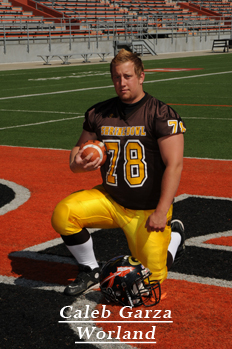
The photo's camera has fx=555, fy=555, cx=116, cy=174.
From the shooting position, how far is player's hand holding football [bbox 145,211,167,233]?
147 inches

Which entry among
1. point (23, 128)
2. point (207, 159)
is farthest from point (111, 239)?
point (23, 128)

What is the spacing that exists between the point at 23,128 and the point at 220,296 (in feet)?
27.5

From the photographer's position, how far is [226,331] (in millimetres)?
3332

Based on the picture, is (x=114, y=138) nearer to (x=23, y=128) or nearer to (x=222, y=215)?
(x=222, y=215)

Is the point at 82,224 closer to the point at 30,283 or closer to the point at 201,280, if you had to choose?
the point at 30,283

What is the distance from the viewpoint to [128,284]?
12.0 feet

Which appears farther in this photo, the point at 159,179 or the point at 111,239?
the point at 111,239

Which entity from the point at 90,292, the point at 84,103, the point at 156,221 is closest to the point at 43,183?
the point at 90,292

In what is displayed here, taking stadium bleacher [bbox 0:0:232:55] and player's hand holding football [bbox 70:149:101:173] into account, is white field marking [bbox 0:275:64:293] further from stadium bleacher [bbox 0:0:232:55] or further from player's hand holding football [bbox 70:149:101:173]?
stadium bleacher [bbox 0:0:232:55]

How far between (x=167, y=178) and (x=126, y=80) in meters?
0.76

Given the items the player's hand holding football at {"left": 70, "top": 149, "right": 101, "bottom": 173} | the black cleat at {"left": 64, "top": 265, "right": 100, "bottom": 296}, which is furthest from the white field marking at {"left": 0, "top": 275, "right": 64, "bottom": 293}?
the player's hand holding football at {"left": 70, "top": 149, "right": 101, "bottom": 173}

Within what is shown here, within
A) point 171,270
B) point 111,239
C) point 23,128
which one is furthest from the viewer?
point 23,128

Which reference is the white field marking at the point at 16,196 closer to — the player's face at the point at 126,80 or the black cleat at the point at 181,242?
the black cleat at the point at 181,242

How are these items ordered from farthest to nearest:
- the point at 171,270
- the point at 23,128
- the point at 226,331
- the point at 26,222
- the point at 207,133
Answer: the point at 23,128 < the point at 207,133 < the point at 26,222 < the point at 171,270 < the point at 226,331
